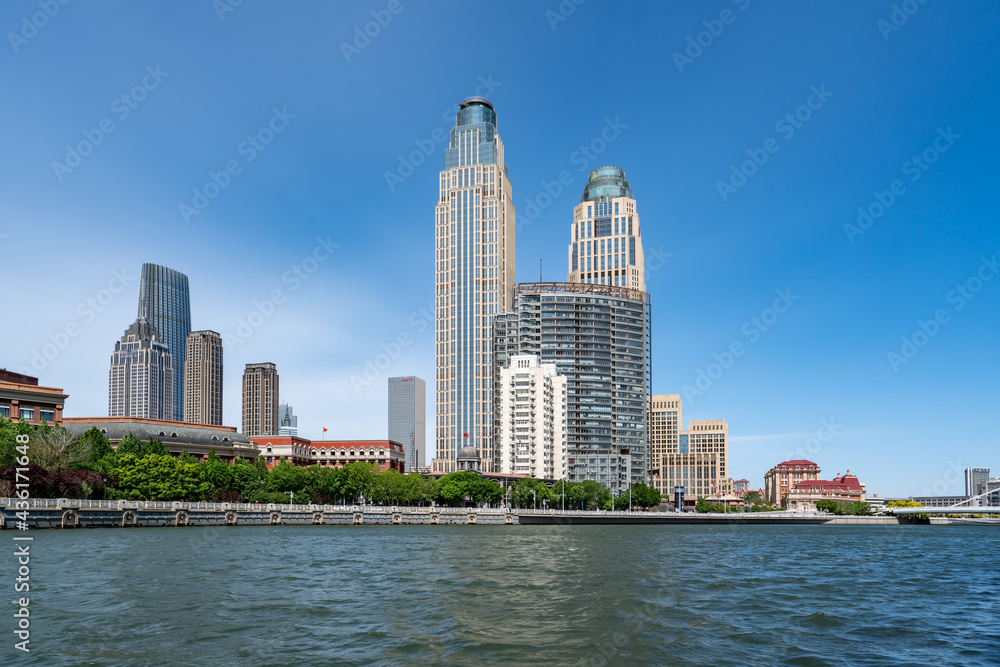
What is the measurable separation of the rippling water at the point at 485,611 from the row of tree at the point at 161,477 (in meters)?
51.5

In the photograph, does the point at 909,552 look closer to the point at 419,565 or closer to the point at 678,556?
the point at 678,556

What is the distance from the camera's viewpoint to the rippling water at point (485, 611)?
29266mm

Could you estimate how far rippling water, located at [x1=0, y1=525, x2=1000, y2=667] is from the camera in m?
29.3

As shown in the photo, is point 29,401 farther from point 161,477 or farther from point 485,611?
point 485,611

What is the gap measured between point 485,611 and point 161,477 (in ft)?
387

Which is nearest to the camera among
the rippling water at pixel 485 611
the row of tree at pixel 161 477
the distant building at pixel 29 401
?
the rippling water at pixel 485 611

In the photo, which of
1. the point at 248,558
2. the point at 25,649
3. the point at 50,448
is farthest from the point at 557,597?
the point at 50,448

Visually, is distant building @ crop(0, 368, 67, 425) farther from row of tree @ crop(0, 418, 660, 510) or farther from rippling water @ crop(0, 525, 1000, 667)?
rippling water @ crop(0, 525, 1000, 667)

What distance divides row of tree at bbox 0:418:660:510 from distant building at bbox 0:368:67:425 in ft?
40.5

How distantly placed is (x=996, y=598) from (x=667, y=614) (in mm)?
26086

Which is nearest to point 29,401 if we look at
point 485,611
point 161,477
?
point 161,477

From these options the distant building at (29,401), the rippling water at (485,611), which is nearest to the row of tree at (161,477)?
the distant building at (29,401)

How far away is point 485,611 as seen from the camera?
39094mm

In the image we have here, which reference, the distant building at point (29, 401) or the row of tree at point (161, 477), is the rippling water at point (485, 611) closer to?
the row of tree at point (161, 477)
